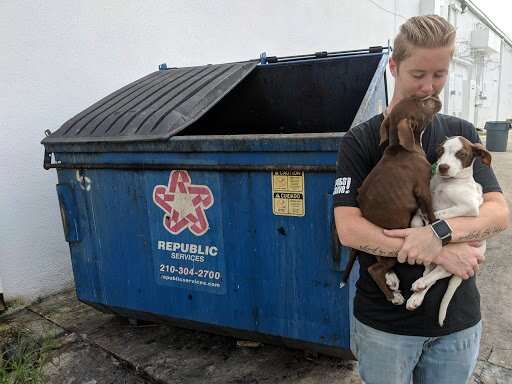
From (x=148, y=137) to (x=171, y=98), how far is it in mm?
502

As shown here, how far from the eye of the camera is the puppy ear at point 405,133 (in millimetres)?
1169

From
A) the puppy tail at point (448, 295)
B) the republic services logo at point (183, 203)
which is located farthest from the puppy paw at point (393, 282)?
the republic services logo at point (183, 203)

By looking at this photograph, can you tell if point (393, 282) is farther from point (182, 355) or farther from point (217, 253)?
point (182, 355)

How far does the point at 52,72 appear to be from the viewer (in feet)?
11.8

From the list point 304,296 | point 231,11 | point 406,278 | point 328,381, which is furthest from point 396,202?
point 231,11

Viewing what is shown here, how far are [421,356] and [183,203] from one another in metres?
1.44

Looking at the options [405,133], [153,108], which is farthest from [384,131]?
[153,108]

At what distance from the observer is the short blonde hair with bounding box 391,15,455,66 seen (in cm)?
115

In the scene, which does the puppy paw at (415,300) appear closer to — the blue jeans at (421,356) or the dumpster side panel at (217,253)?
the blue jeans at (421,356)

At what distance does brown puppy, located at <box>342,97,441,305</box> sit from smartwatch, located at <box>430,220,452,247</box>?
0.13ft

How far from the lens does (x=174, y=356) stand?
8.76 feet

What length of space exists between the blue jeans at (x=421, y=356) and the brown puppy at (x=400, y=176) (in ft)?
0.48

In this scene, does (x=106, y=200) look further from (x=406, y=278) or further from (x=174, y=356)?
(x=406, y=278)

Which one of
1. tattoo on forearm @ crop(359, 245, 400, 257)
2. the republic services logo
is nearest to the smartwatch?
tattoo on forearm @ crop(359, 245, 400, 257)
